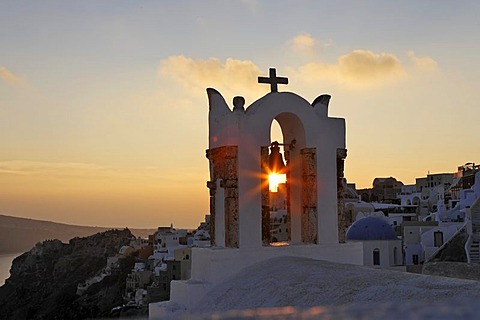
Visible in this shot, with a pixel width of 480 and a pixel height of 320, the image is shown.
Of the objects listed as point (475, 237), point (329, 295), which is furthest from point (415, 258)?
point (329, 295)

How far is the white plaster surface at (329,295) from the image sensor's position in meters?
2.73

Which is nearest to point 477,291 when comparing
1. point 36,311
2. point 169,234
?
point 169,234

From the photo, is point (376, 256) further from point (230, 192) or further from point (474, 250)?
point (230, 192)

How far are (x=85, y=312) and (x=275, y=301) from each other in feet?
170

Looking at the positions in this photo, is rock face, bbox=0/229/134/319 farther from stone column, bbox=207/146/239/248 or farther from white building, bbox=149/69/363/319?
stone column, bbox=207/146/239/248

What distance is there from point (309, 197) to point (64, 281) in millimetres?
74157

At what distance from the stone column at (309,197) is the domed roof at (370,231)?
72.9 feet

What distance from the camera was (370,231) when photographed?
30766 millimetres

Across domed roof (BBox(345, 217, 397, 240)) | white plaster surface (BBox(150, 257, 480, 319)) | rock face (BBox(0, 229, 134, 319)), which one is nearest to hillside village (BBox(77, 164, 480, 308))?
domed roof (BBox(345, 217, 397, 240))

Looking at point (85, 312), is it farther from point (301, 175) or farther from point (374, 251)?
point (301, 175)

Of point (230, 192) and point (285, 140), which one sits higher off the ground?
point (285, 140)

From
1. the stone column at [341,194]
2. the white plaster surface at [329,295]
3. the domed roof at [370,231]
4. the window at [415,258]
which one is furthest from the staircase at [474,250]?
the white plaster surface at [329,295]

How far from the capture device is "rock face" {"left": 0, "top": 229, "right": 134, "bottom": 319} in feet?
195

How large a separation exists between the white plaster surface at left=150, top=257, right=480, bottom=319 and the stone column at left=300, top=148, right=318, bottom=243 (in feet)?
2.73
